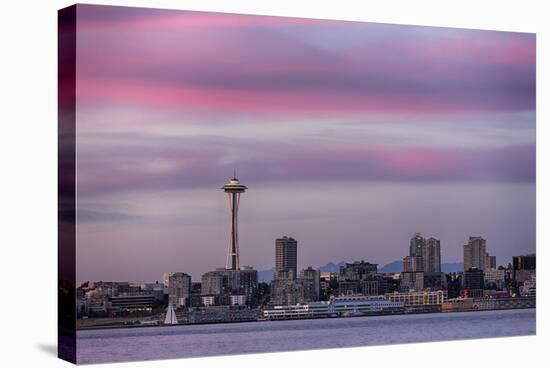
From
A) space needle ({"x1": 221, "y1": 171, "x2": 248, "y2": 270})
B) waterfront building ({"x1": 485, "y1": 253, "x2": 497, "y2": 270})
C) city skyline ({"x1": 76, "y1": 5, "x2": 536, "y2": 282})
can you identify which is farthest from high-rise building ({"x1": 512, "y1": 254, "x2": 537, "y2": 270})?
space needle ({"x1": 221, "y1": 171, "x2": 248, "y2": 270})

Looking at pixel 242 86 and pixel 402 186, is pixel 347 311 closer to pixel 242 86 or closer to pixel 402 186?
pixel 402 186

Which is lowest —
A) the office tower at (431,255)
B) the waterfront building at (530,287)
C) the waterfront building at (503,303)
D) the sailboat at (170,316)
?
the sailboat at (170,316)

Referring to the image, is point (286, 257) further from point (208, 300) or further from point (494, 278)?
point (494, 278)

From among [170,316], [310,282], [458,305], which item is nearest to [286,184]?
[310,282]

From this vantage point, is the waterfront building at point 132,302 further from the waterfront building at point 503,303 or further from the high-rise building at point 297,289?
the waterfront building at point 503,303

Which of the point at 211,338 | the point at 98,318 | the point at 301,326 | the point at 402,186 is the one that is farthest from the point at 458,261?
the point at 98,318

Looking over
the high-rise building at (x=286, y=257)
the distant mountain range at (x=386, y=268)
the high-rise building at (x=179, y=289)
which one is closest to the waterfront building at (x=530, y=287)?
the distant mountain range at (x=386, y=268)

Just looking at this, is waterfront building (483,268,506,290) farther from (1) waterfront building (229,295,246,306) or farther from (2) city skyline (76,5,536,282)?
(1) waterfront building (229,295,246,306)
